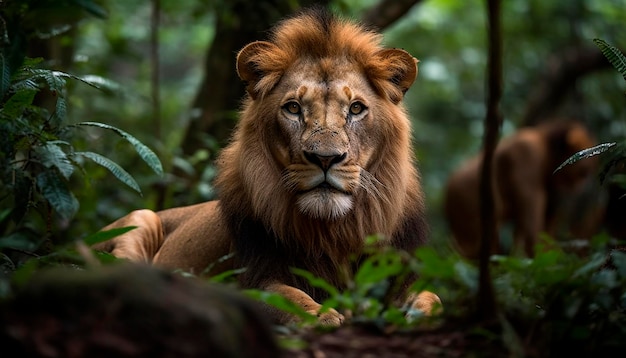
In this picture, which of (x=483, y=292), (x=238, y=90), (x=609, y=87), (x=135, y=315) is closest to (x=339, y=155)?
(x=483, y=292)

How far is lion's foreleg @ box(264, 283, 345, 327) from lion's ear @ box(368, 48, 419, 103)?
136 centimetres

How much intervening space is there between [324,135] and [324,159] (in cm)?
17

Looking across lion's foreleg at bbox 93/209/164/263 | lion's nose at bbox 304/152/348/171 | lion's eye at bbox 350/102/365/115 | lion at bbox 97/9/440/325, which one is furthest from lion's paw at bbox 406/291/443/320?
lion's foreleg at bbox 93/209/164/263

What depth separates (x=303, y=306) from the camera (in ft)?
14.9

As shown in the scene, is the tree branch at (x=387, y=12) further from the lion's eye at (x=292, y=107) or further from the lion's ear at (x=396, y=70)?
the lion's eye at (x=292, y=107)

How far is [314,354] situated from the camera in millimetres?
2924

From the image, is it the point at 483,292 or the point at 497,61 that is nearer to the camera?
the point at 497,61

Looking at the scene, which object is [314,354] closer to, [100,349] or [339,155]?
[100,349]

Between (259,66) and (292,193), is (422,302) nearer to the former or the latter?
(292,193)

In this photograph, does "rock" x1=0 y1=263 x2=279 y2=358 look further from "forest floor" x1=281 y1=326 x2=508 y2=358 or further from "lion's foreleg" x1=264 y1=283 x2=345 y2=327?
"lion's foreleg" x1=264 y1=283 x2=345 y2=327

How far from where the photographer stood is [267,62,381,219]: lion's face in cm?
468

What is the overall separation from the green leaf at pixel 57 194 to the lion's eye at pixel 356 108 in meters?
1.72

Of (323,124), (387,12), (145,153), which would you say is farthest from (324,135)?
(387,12)

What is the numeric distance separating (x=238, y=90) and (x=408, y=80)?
3.40 metres
